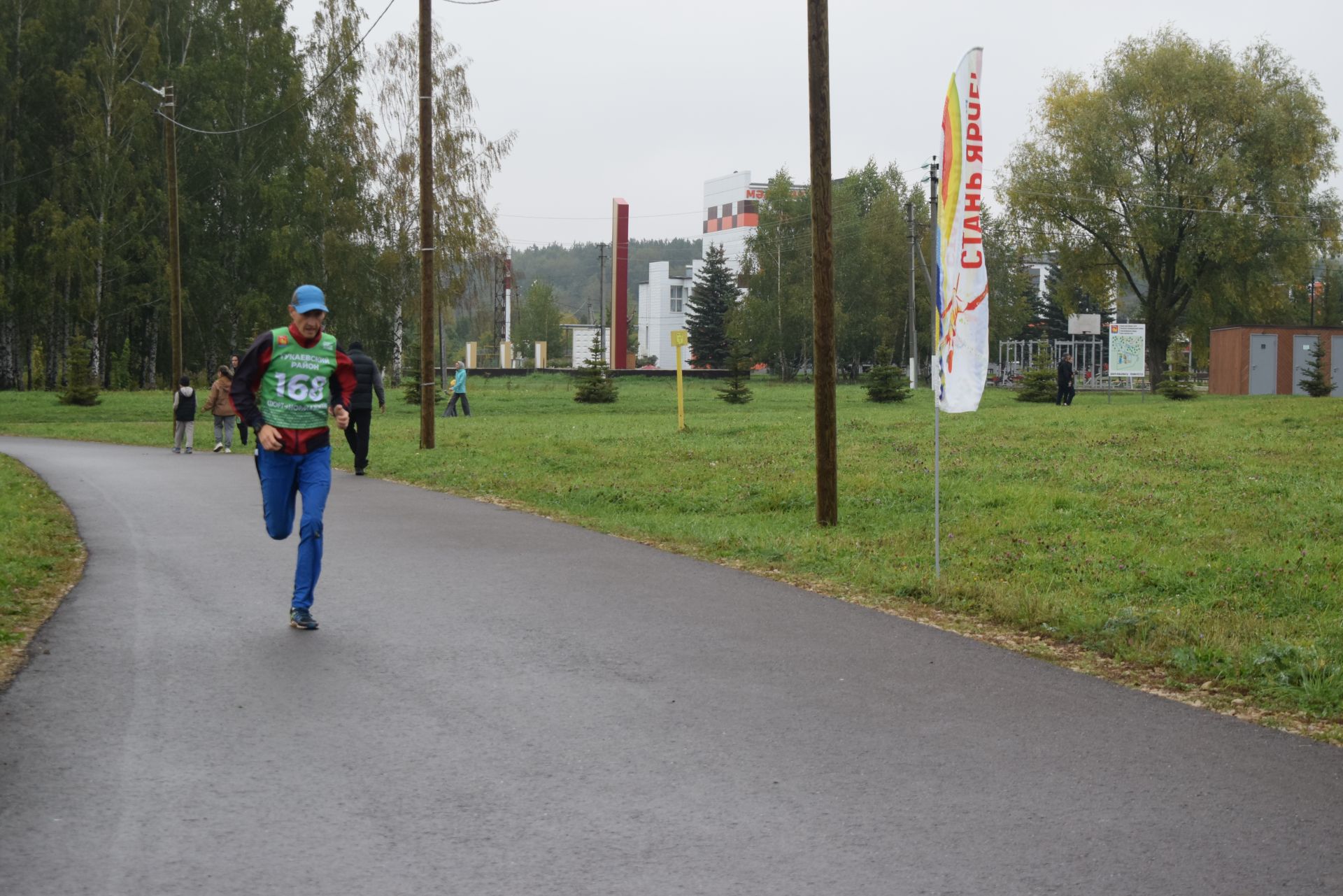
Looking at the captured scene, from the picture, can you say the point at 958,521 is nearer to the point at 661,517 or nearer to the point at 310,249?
the point at 661,517

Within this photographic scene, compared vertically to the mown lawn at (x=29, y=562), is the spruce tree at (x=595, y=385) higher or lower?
higher

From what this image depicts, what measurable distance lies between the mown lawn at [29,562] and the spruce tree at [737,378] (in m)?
31.9

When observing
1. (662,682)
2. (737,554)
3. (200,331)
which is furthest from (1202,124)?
(662,682)

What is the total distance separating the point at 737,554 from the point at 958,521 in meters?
2.70

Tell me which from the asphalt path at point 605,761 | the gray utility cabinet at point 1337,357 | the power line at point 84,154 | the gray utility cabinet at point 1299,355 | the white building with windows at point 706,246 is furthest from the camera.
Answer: the white building with windows at point 706,246

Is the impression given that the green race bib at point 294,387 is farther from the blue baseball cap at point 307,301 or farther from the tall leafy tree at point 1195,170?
the tall leafy tree at point 1195,170

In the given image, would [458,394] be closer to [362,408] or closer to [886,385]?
[886,385]

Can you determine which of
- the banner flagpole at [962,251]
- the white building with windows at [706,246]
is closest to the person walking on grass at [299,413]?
the banner flagpole at [962,251]

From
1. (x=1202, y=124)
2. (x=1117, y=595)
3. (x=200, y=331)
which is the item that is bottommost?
(x=1117, y=595)

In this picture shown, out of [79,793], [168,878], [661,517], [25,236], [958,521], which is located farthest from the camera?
[25,236]

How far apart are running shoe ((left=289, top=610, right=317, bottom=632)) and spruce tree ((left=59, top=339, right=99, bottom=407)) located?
36.6 m

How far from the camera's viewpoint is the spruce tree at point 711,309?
10250 cm

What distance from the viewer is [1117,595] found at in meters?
9.18

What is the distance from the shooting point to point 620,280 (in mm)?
93938
